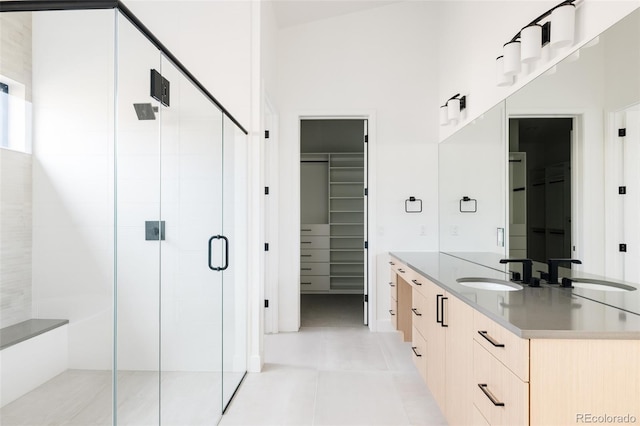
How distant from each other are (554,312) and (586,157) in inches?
31.0

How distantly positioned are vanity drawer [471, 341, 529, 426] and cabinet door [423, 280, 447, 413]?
0.49 m

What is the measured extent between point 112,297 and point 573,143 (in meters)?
2.02

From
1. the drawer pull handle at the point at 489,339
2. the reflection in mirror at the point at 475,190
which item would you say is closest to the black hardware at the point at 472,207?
the reflection in mirror at the point at 475,190

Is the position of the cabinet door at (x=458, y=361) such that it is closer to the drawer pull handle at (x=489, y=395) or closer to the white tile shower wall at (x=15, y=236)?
the drawer pull handle at (x=489, y=395)

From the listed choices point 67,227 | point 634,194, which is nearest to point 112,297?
point 67,227

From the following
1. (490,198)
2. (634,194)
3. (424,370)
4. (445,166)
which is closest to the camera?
(634,194)

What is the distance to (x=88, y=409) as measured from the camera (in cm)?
111

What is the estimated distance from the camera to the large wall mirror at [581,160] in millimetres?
1543

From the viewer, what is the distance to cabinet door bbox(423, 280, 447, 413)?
84.0 inches

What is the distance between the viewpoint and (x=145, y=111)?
144 cm

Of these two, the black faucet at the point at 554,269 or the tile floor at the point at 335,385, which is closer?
the black faucet at the point at 554,269

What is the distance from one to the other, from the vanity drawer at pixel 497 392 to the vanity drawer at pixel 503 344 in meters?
0.02

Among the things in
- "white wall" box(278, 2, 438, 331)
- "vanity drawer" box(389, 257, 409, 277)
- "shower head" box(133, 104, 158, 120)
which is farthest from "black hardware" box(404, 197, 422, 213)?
"shower head" box(133, 104, 158, 120)

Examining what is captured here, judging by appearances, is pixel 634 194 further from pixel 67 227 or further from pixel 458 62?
pixel 458 62
